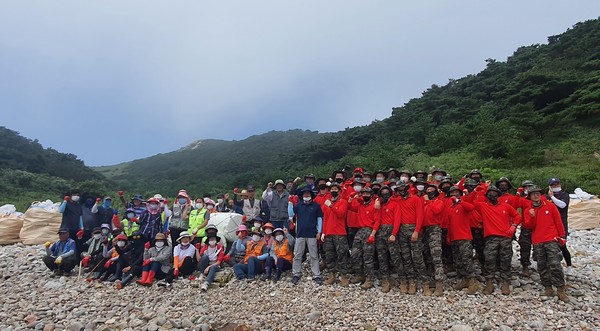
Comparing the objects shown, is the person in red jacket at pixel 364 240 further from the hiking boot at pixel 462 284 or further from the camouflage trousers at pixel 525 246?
the camouflage trousers at pixel 525 246

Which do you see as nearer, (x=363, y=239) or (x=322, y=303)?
(x=322, y=303)

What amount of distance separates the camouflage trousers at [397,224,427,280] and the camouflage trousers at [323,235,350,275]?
1.28 m

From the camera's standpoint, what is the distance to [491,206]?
7988 mm

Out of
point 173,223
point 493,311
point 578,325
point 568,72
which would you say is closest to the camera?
point 578,325

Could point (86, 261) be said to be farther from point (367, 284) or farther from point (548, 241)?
point (548, 241)

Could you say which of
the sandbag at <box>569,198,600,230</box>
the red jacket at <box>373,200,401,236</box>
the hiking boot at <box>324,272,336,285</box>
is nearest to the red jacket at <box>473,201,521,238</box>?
the red jacket at <box>373,200,401,236</box>

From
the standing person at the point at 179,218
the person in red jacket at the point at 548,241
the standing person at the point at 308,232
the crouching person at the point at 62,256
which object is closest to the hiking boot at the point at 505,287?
the person in red jacket at the point at 548,241

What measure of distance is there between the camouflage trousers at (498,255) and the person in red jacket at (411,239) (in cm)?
128

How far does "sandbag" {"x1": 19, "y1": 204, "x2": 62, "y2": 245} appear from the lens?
14.7 metres

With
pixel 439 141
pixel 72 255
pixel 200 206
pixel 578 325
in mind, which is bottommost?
pixel 578 325

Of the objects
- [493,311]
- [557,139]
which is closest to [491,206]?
[493,311]

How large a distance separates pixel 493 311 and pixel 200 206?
7.94 meters

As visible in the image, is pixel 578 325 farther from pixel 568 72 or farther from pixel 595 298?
pixel 568 72

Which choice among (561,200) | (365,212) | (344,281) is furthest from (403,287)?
(561,200)
